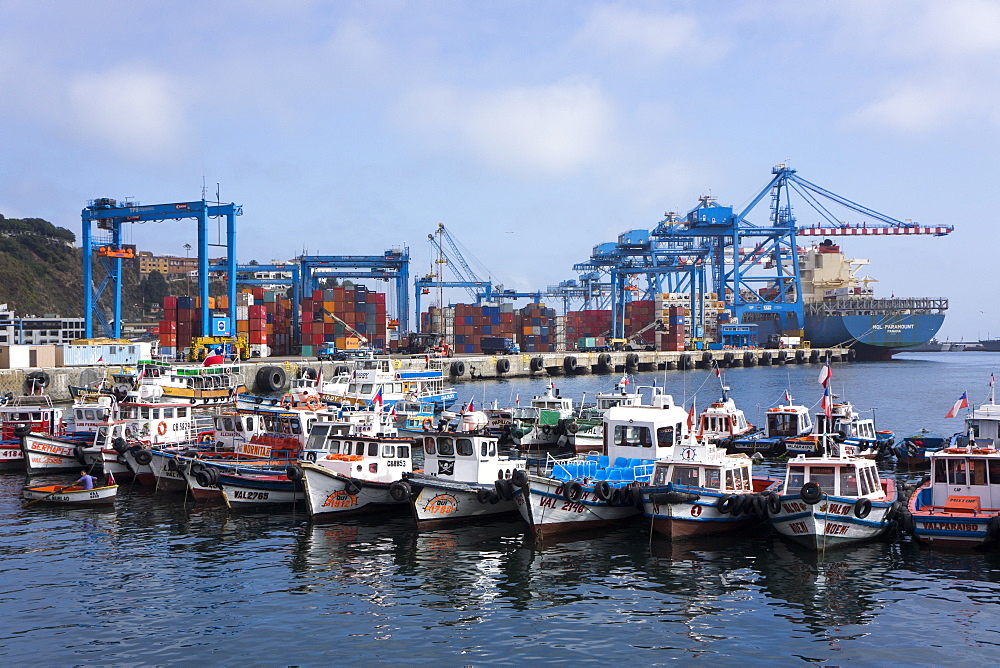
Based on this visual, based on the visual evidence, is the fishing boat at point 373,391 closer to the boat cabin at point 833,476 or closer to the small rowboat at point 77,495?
the small rowboat at point 77,495

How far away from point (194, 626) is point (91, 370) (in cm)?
6449

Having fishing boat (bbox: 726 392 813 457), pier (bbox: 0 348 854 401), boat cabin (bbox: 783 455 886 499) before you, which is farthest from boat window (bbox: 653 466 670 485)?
pier (bbox: 0 348 854 401)

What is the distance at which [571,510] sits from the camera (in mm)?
26797

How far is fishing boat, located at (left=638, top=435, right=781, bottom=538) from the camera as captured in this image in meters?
25.7

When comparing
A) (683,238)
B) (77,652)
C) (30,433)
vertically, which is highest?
(683,238)

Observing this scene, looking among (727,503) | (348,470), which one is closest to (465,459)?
(348,470)

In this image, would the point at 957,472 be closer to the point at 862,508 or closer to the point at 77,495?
the point at 862,508

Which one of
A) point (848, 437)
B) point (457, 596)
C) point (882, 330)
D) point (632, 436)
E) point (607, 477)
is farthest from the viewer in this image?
point (882, 330)

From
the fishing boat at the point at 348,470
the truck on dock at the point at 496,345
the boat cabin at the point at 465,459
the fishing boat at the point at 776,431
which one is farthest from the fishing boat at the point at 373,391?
the truck on dock at the point at 496,345

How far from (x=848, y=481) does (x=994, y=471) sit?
3.86 m

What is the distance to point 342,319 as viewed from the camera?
12506cm

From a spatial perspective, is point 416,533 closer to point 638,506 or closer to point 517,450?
point 638,506

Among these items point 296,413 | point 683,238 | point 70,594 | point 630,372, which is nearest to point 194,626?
point 70,594

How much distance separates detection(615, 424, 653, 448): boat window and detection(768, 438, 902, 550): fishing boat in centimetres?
605
